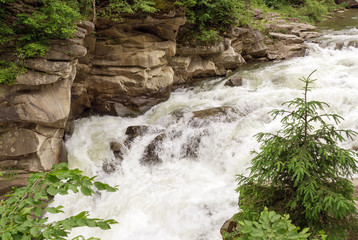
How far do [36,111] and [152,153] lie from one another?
169 inches

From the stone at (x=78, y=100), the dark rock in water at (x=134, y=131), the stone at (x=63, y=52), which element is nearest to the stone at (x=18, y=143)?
the stone at (x=63, y=52)

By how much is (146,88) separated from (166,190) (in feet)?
19.4

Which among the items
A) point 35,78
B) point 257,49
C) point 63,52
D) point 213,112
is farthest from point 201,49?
point 35,78

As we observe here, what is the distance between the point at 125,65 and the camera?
1220 centimetres

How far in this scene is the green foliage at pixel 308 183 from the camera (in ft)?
11.0

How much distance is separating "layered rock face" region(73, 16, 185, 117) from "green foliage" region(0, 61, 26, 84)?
3956 millimetres

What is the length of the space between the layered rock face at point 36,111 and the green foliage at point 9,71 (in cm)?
13

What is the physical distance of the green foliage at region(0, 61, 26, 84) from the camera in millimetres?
7238

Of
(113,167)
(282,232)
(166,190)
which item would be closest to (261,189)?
(282,232)

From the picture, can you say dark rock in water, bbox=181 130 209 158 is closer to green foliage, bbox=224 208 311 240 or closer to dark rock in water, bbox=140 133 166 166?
dark rock in water, bbox=140 133 166 166

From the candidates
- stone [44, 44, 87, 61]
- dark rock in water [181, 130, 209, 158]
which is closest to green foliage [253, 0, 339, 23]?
dark rock in water [181, 130, 209, 158]

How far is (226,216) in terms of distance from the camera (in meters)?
6.96

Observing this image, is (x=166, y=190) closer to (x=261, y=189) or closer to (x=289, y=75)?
(x=261, y=189)

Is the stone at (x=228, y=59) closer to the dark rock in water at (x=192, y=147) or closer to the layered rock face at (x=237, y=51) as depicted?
the layered rock face at (x=237, y=51)
